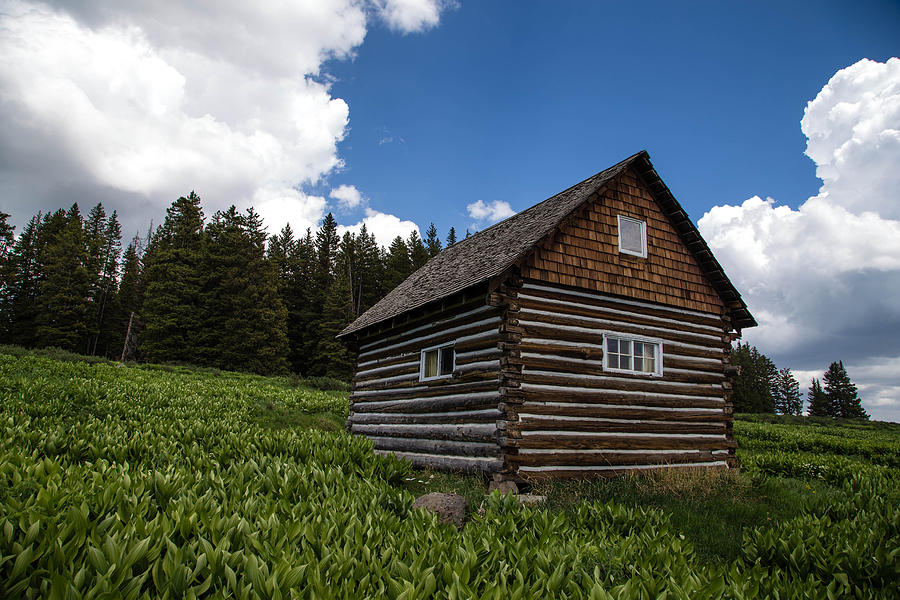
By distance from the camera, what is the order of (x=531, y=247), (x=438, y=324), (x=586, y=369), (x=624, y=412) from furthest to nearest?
(x=438, y=324) → (x=624, y=412) → (x=586, y=369) → (x=531, y=247)

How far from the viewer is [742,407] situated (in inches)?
2717

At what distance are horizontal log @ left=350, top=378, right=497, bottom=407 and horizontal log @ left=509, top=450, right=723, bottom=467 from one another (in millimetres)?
1707

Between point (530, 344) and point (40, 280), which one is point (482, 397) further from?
point (40, 280)

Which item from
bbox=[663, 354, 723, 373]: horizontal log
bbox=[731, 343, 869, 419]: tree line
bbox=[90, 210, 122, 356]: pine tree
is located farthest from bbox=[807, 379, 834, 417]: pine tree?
bbox=[90, 210, 122, 356]: pine tree

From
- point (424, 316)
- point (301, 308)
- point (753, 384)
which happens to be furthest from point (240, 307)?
point (753, 384)

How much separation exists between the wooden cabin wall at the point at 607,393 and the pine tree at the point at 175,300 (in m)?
36.5

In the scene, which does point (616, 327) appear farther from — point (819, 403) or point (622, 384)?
point (819, 403)

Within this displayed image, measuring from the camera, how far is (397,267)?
190ft

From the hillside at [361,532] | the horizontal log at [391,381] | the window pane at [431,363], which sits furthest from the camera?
the horizontal log at [391,381]

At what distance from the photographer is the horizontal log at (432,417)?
1104cm

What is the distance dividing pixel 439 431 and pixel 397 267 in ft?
152

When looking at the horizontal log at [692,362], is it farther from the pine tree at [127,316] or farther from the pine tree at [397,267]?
the pine tree at [127,316]

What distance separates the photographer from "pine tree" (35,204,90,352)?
150ft

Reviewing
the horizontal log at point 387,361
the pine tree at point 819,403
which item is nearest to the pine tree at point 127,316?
the horizontal log at point 387,361
